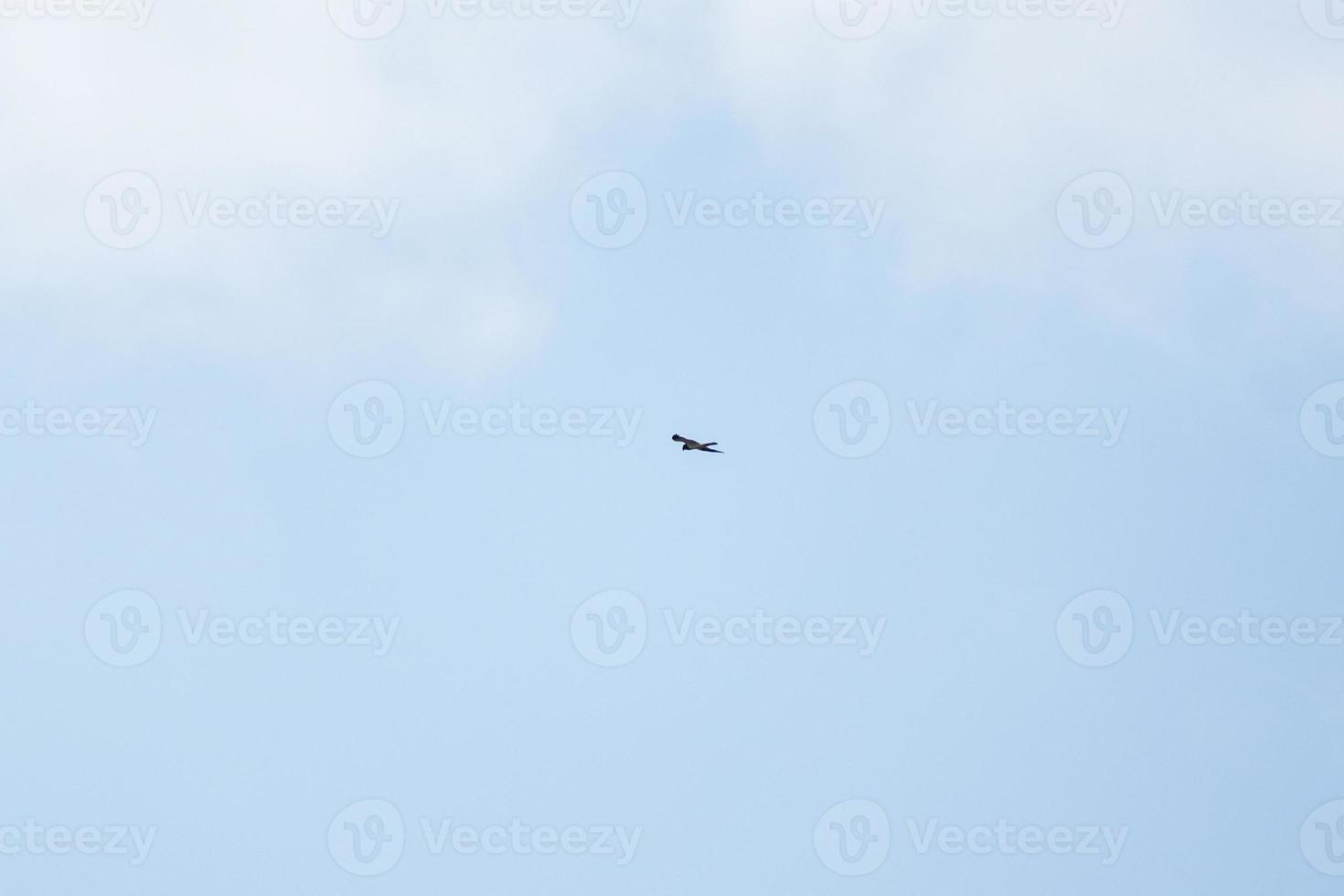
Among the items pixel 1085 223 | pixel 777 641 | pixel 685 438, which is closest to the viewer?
pixel 685 438

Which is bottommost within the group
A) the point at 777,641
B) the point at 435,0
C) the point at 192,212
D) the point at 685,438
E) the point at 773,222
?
the point at 777,641

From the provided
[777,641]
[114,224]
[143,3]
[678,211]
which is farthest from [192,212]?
[777,641]

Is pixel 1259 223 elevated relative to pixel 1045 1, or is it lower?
lower

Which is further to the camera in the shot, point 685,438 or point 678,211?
point 678,211

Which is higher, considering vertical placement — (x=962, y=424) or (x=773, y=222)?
(x=773, y=222)

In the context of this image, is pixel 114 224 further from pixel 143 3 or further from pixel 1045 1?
Result: pixel 1045 1

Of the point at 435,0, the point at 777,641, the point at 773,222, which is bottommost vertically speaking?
the point at 777,641

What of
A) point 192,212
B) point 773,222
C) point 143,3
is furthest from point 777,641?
point 143,3

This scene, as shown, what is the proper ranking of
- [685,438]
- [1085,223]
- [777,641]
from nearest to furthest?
[685,438]
[777,641]
[1085,223]

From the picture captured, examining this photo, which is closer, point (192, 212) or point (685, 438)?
point (685, 438)

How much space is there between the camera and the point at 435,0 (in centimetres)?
7881

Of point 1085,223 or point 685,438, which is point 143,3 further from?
point 1085,223

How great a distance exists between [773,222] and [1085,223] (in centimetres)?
1354

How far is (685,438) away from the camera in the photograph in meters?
71.6
